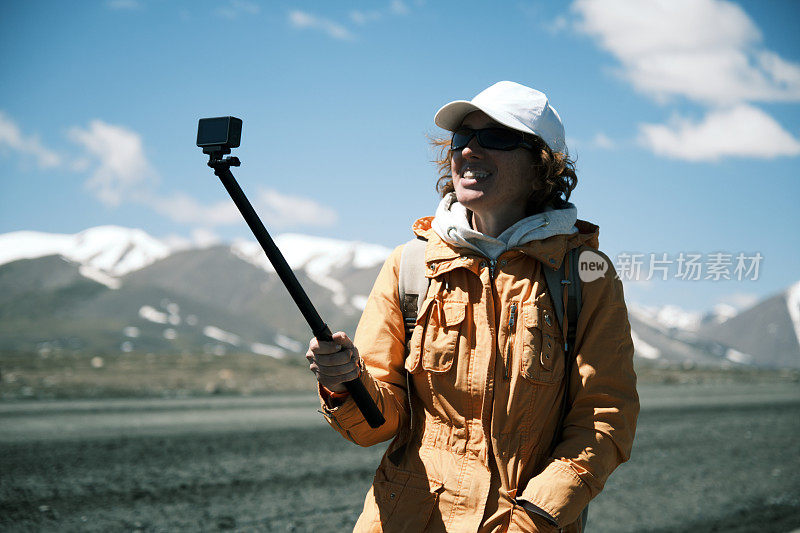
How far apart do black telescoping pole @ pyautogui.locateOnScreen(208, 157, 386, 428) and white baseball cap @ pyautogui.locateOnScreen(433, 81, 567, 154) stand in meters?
0.86

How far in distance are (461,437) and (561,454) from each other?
31 centimetres

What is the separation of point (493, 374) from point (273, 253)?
773 mm

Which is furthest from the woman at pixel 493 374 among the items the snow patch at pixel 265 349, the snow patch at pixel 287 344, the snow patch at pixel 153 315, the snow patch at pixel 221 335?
the snow patch at pixel 287 344

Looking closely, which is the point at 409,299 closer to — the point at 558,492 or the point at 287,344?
the point at 558,492

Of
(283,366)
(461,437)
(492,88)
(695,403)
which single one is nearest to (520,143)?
(492,88)

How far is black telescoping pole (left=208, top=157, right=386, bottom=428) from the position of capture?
1.86 m

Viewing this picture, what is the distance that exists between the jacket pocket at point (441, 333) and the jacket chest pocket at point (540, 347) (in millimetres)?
208

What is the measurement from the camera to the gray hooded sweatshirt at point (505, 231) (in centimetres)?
228

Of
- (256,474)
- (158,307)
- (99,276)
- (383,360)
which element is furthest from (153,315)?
(383,360)

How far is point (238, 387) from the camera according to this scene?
2098cm

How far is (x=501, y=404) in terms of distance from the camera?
216 cm

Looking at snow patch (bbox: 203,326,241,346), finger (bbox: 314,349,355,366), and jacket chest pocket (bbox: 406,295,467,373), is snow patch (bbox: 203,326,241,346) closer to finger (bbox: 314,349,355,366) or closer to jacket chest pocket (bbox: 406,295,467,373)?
jacket chest pocket (bbox: 406,295,467,373)

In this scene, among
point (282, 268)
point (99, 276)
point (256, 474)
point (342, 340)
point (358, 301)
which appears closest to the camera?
point (282, 268)

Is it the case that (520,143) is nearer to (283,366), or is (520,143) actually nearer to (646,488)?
(646,488)
